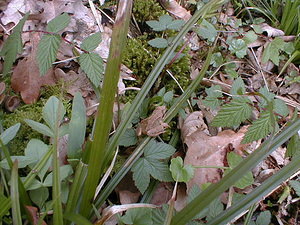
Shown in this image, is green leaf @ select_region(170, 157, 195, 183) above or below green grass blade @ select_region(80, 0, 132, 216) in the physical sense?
below

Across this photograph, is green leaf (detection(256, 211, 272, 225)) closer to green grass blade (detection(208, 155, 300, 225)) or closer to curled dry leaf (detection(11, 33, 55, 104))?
green grass blade (detection(208, 155, 300, 225))

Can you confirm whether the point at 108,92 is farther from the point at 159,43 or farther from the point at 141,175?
the point at 159,43

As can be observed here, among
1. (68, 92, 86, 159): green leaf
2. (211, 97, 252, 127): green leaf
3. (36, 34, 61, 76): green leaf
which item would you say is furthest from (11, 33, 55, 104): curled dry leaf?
(211, 97, 252, 127): green leaf

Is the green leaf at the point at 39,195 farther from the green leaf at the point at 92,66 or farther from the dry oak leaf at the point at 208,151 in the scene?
the dry oak leaf at the point at 208,151

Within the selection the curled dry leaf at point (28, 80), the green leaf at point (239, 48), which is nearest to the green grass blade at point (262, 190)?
the curled dry leaf at point (28, 80)

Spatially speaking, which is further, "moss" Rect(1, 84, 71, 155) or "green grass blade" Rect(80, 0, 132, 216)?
"moss" Rect(1, 84, 71, 155)

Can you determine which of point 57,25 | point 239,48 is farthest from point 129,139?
point 239,48
